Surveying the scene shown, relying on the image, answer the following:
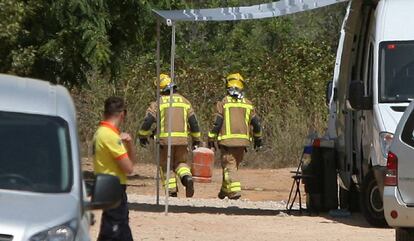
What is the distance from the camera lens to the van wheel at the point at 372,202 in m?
14.7

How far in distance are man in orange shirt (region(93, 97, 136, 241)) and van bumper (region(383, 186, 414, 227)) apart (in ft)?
8.30

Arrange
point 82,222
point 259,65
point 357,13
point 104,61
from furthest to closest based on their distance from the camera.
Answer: point 259,65 < point 104,61 < point 357,13 < point 82,222

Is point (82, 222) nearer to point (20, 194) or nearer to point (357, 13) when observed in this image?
point (20, 194)

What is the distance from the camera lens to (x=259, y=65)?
29156 millimetres

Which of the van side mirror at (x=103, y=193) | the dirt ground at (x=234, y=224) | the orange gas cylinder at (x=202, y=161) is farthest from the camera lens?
the orange gas cylinder at (x=202, y=161)

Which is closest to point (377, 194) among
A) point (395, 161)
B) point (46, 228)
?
point (395, 161)

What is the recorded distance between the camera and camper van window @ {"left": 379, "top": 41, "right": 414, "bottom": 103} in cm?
1459

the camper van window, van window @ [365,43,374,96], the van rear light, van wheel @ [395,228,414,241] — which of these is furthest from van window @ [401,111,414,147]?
van window @ [365,43,374,96]

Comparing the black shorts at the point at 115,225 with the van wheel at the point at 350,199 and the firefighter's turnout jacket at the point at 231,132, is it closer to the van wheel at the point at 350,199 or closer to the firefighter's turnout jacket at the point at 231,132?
the van wheel at the point at 350,199

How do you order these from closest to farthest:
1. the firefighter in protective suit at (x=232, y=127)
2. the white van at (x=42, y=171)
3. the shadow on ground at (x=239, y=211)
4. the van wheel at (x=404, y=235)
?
the white van at (x=42, y=171)
the van wheel at (x=404, y=235)
the shadow on ground at (x=239, y=211)
the firefighter in protective suit at (x=232, y=127)

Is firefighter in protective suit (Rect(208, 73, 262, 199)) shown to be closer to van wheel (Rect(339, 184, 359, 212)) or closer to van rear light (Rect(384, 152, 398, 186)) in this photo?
van wheel (Rect(339, 184, 359, 212))

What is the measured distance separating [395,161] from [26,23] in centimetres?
930

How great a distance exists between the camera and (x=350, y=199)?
55.8 ft

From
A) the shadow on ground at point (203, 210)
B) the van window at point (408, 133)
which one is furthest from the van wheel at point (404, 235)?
the shadow on ground at point (203, 210)
